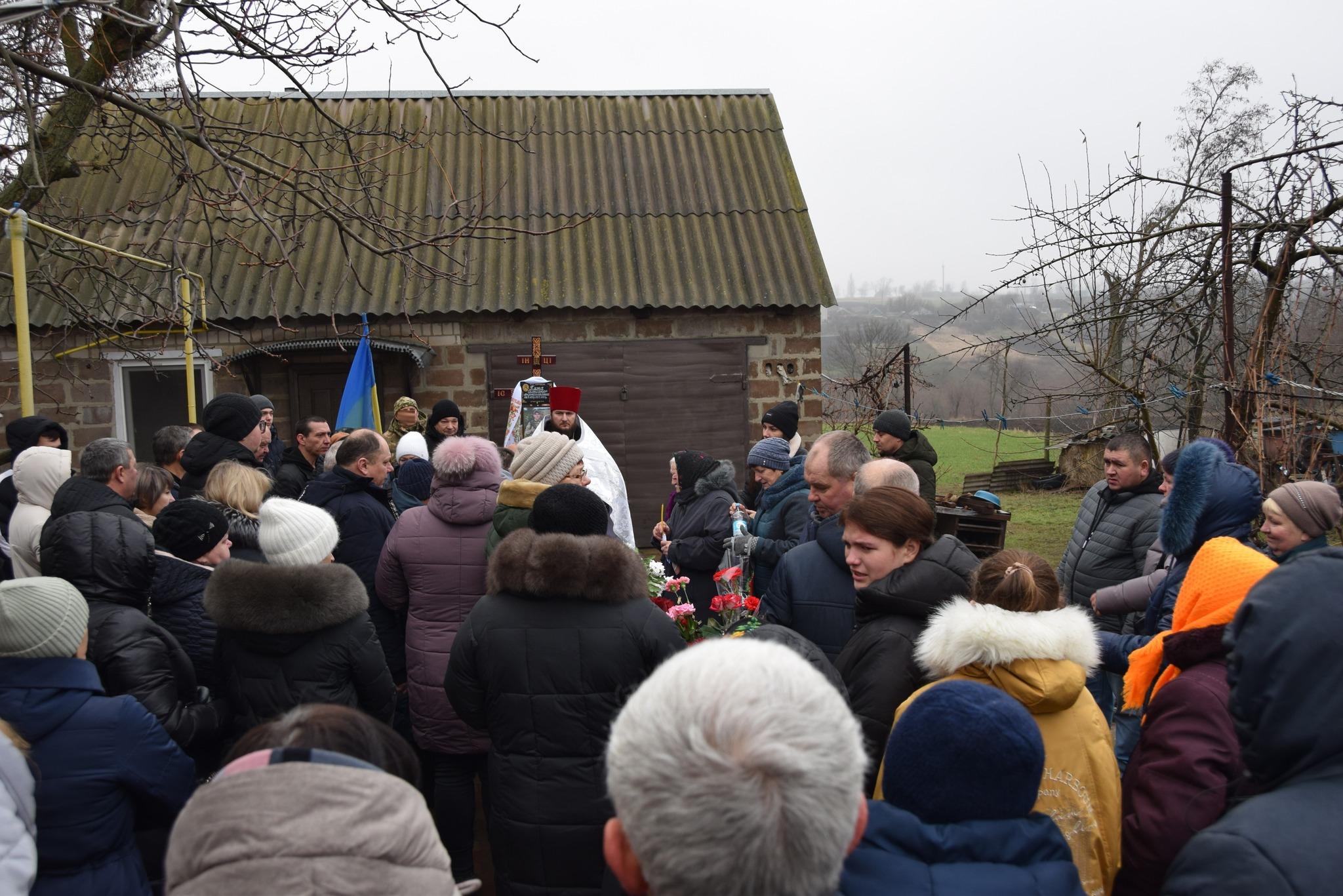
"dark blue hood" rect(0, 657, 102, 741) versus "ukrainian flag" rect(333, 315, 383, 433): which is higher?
"ukrainian flag" rect(333, 315, 383, 433)

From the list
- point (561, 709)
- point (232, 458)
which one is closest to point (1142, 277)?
point (561, 709)

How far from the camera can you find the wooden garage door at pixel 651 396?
9617 millimetres

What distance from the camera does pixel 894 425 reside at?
6039mm

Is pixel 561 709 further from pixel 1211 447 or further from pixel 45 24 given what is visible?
pixel 45 24

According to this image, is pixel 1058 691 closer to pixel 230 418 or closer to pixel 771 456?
pixel 771 456

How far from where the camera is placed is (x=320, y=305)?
927 cm

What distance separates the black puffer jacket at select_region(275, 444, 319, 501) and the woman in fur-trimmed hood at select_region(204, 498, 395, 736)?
2404 millimetres

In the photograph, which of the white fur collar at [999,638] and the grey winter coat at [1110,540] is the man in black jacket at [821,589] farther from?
the grey winter coat at [1110,540]

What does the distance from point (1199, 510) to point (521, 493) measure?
7.96 ft

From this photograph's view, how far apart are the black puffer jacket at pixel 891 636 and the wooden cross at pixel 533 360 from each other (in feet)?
23.4

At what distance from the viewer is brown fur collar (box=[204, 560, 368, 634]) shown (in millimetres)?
2734

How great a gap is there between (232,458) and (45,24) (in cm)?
261

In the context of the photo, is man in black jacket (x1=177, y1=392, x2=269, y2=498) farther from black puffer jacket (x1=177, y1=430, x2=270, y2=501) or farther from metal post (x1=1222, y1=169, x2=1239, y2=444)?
metal post (x1=1222, y1=169, x2=1239, y2=444)

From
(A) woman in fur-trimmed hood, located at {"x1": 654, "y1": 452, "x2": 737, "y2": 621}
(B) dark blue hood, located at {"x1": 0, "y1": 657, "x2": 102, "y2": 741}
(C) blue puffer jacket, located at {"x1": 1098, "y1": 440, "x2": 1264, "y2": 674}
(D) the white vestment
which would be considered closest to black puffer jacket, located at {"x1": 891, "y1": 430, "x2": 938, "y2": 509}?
(A) woman in fur-trimmed hood, located at {"x1": 654, "y1": 452, "x2": 737, "y2": 621}
